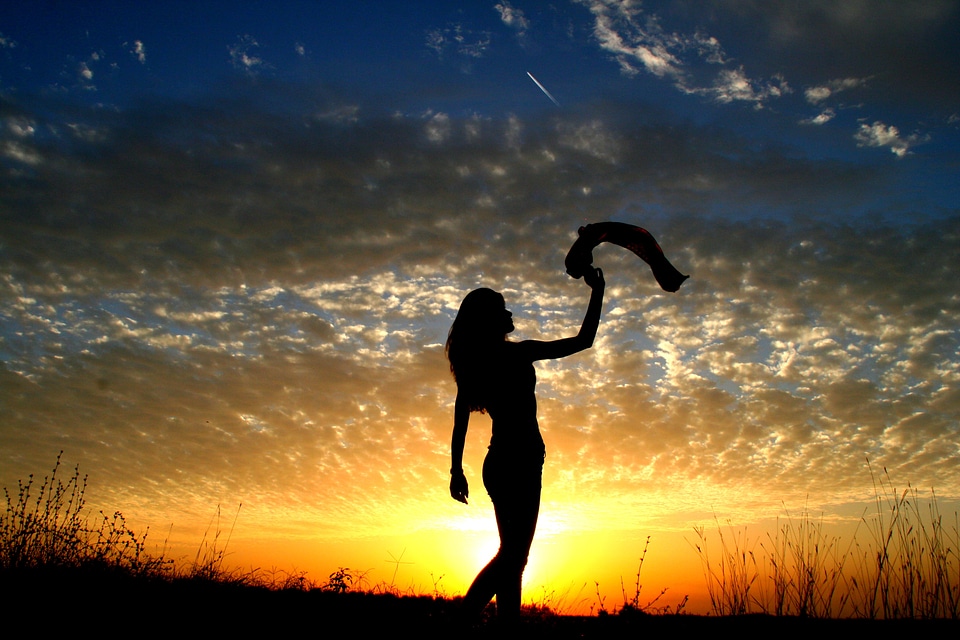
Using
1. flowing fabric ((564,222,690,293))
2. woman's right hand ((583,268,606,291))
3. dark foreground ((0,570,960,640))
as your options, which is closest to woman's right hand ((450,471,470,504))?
dark foreground ((0,570,960,640))

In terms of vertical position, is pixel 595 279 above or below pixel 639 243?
below

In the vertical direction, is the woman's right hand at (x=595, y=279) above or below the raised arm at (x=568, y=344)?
above

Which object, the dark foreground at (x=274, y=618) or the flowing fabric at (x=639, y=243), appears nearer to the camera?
the dark foreground at (x=274, y=618)

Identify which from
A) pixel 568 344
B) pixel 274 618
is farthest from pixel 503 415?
pixel 274 618

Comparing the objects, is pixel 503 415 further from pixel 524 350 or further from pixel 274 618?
pixel 274 618

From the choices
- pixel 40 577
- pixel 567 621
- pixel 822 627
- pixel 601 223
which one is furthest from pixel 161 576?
pixel 822 627

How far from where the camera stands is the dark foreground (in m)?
4.95

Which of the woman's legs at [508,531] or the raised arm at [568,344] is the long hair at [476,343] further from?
the woman's legs at [508,531]

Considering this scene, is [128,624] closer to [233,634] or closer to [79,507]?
[233,634]

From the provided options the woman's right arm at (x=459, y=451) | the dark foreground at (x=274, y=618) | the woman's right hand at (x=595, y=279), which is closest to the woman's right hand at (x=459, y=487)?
the woman's right arm at (x=459, y=451)

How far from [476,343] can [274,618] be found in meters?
3.18

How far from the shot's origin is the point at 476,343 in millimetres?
4434

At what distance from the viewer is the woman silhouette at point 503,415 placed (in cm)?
402

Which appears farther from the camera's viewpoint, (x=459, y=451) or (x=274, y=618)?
(x=274, y=618)
